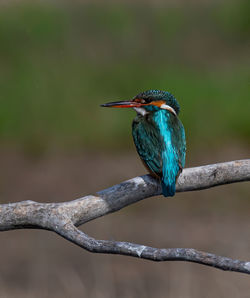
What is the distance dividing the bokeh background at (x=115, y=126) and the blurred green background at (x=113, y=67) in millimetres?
16

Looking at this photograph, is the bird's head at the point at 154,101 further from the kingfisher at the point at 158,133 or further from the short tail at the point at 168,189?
the short tail at the point at 168,189

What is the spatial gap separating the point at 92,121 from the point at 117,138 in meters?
0.42

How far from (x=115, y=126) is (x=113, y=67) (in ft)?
4.69

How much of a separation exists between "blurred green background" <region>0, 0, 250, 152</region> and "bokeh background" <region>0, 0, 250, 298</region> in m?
0.02

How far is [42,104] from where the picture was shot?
884 cm

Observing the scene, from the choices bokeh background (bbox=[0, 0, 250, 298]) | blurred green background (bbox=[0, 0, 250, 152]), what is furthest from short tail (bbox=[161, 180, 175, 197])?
blurred green background (bbox=[0, 0, 250, 152])

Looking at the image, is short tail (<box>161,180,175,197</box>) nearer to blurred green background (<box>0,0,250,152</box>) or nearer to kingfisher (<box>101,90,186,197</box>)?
kingfisher (<box>101,90,186,197</box>)

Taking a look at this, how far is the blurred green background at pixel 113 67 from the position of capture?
8.41 metres

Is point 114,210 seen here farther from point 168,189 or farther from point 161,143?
point 161,143

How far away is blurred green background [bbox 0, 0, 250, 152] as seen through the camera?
8414 millimetres

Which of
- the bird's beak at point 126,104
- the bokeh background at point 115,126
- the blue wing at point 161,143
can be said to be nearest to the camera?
the blue wing at point 161,143

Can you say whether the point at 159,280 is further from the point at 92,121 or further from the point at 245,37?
the point at 245,37

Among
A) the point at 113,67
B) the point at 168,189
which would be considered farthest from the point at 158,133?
the point at 113,67

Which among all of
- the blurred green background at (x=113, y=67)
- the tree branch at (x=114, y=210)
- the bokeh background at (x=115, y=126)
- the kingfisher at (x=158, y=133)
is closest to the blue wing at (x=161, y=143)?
the kingfisher at (x=158, y=133)
